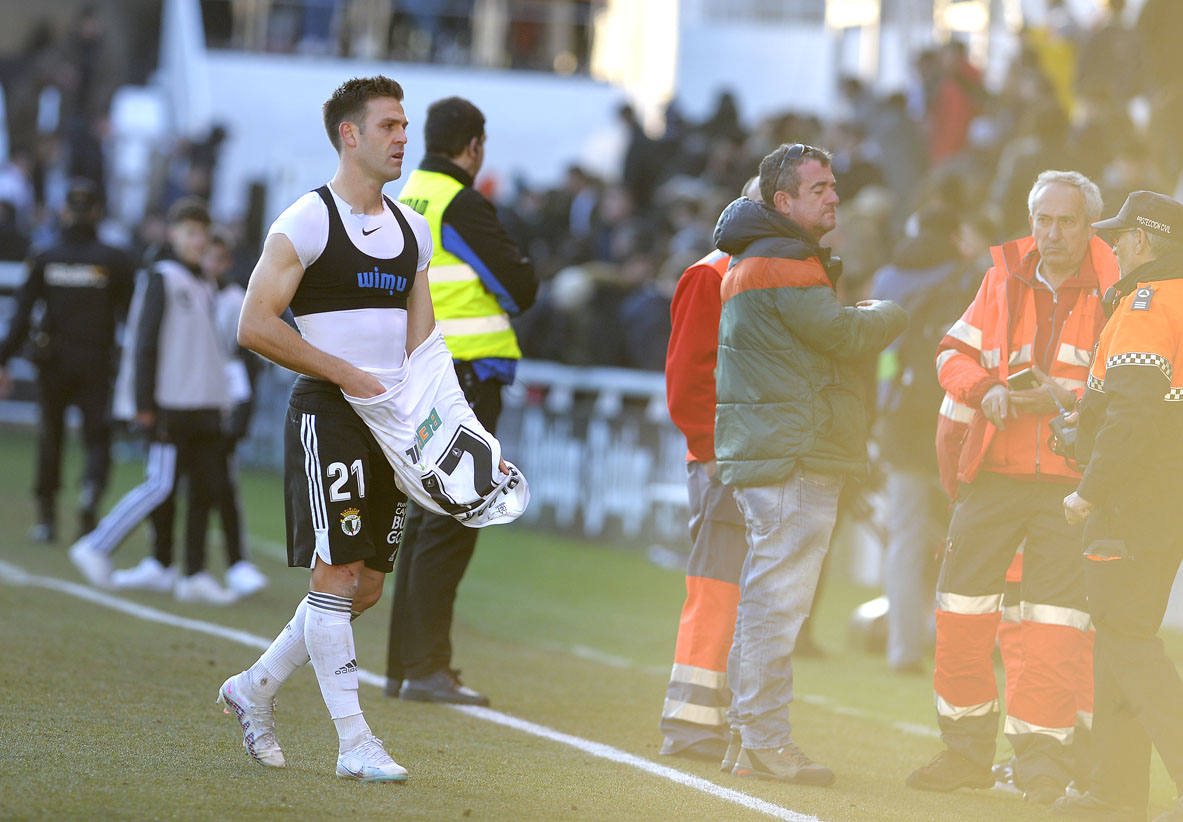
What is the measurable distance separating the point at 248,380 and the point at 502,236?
4.79 m

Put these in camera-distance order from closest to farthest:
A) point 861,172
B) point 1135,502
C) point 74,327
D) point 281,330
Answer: point 281,330 < point 1135,502 < point 74,327 < point 861,172

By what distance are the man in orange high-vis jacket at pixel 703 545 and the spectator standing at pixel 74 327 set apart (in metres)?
7.11

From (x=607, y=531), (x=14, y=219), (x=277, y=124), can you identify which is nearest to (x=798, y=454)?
(x=607, y=531)

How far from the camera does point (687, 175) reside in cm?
2103

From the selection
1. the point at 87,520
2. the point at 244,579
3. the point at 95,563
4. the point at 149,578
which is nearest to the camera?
the point at 95,563

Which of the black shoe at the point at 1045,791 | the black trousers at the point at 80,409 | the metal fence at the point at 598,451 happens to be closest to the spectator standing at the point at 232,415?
the black trousers at the point at 80,409

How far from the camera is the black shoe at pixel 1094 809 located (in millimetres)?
6195

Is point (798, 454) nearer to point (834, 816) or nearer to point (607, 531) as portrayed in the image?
point (834, 816)

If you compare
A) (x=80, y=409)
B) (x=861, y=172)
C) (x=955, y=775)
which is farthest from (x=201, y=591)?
(x=861, y=172)

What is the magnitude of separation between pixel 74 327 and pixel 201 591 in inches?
133

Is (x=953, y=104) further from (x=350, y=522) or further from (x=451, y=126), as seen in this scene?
(x=350, y=522)

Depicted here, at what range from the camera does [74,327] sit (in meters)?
13.4

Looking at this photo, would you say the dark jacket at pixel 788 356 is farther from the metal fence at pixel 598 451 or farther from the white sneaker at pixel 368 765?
the metal fence at pixel 598 451

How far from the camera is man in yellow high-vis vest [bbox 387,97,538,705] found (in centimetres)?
795
